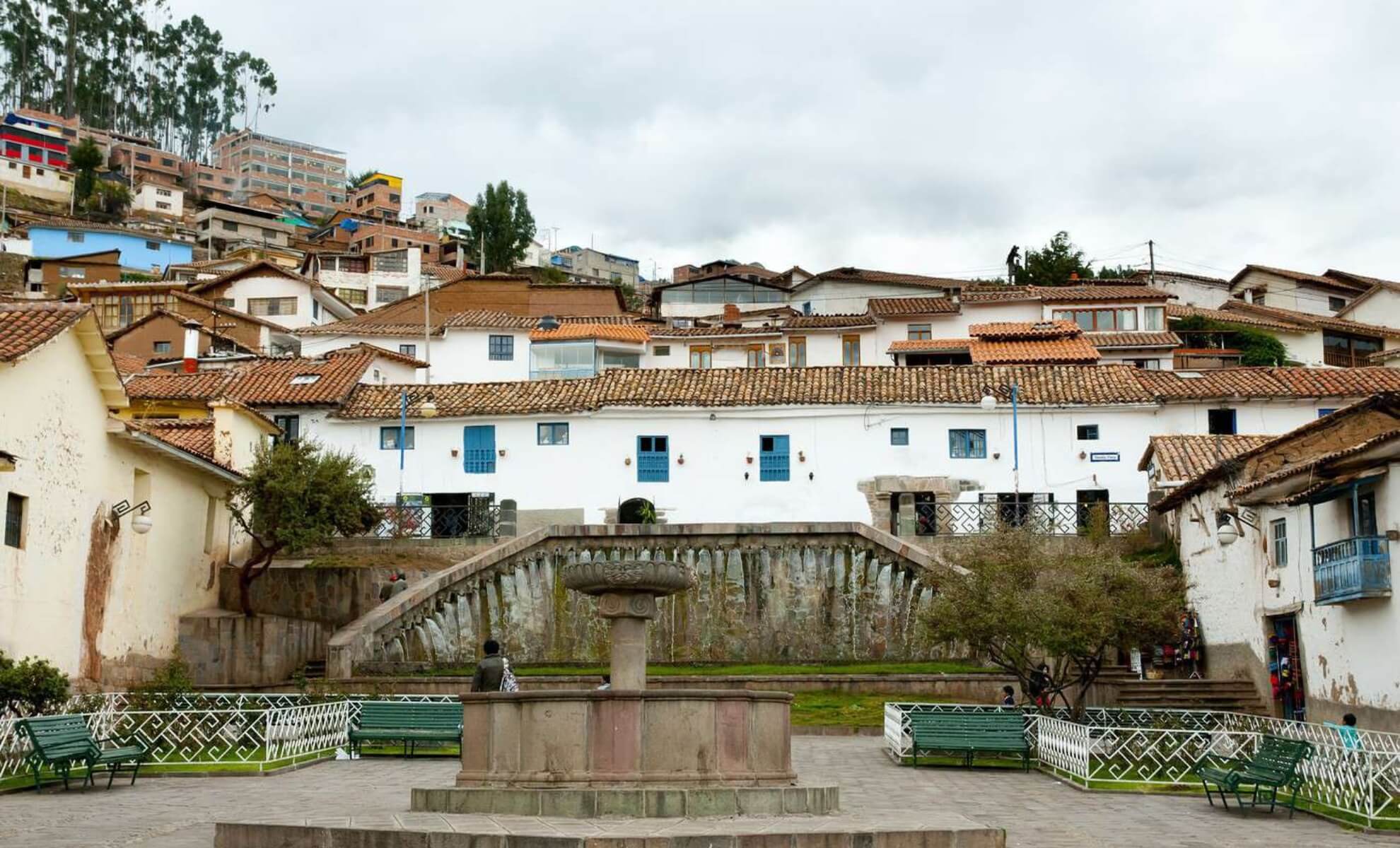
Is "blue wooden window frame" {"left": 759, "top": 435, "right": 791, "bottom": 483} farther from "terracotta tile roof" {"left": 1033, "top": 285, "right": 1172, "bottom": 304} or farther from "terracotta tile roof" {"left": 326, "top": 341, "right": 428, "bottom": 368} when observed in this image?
"terracotta tile roof" {"left": 1033, "top": 285, "right": 1172, "bottom": 304}

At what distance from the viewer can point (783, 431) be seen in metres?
41.6

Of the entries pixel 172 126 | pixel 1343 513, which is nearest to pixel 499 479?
pixel 1343 513

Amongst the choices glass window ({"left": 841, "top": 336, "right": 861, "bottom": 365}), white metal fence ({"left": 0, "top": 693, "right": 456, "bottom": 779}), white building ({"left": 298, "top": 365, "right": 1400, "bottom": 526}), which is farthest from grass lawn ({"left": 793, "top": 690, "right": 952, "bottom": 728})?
glass window ({"left": 841, "top": 336, "right": 861, "bottom": 365})

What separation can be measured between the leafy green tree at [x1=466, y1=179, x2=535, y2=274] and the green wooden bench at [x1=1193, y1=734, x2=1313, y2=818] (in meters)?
78.6

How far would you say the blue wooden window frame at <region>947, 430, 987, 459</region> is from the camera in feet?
134

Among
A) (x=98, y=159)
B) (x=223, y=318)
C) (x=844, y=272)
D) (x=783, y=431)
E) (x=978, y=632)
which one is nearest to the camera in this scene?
(x=978, y=632)

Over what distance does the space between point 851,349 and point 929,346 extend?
515cm

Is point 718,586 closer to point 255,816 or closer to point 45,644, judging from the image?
point 45,644

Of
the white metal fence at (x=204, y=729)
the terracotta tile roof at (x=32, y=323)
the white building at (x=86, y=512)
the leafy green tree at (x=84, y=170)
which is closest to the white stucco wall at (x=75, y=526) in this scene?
the white building at (x=86, y=512)

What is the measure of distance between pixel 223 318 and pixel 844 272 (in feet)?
91.6

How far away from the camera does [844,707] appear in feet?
83.7

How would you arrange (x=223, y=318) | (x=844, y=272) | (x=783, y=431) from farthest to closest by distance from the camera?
(x=844, y=272)
(x=223, y=318)
(x=783, y=431)

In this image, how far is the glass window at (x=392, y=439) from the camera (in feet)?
139

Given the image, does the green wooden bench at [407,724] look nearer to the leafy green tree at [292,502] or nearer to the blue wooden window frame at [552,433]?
the leafy green tree at [292,502]
